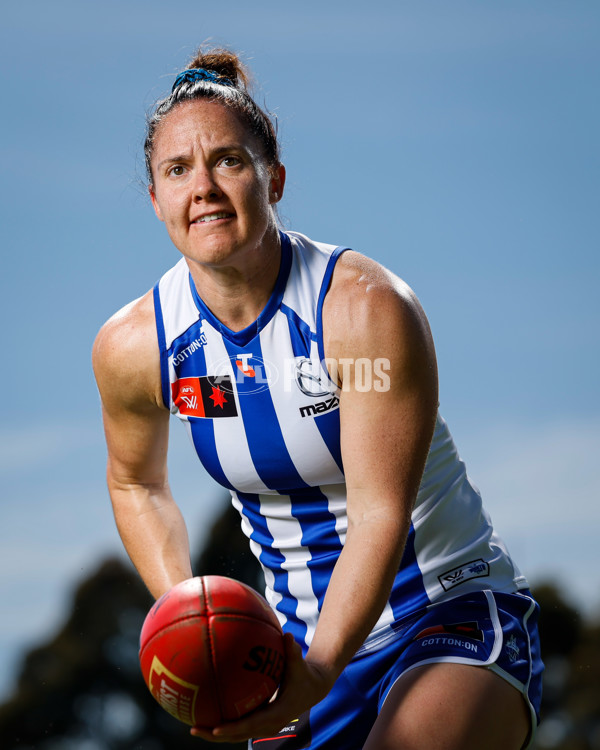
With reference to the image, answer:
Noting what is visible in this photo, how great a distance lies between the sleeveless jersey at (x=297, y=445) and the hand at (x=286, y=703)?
→ 0.66 meters

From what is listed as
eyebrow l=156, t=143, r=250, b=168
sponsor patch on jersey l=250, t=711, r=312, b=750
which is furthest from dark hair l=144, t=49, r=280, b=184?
sponsor patch on jersey l=250, t=711, r=312, b=750

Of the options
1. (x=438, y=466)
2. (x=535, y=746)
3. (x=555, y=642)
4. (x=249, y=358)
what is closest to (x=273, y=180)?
(x=249, y=358)

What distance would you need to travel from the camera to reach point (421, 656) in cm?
255

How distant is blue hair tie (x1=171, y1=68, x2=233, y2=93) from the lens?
2836 millimetres

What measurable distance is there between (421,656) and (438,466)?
1.92ft

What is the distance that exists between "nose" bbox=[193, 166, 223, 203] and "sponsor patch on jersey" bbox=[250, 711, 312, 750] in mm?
1712

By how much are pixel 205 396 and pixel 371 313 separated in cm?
67

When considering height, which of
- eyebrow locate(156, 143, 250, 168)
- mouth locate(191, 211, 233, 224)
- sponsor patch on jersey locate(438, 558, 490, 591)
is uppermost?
eyebrow locate(156, 143, 250, 168)

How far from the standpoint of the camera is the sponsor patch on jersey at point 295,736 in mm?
2941

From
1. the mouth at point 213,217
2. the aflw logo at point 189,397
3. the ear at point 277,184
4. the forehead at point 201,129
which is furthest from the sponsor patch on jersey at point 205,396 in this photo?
the forehead at point 201,129

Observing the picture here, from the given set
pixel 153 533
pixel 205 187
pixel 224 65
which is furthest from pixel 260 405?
pixel 224 65

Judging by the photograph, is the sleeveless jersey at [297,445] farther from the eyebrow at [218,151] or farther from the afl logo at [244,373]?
the eyebrow at [218,151]

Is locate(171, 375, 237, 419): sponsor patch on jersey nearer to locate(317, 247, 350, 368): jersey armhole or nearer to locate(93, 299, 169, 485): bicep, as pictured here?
locate(93, 299, 169, 485): bicep

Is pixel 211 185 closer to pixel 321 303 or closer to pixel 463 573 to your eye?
pixel 321 303
